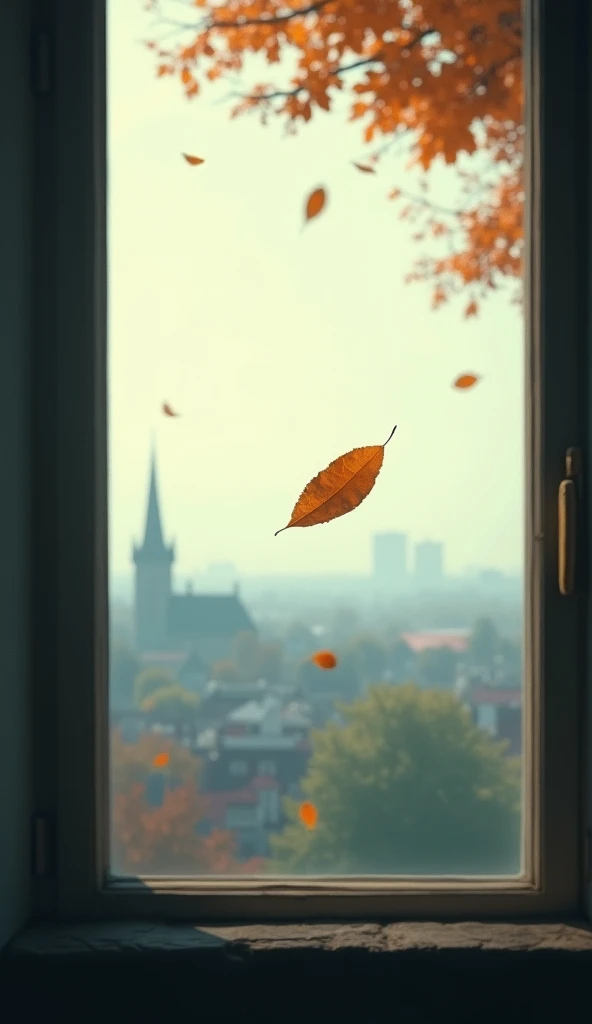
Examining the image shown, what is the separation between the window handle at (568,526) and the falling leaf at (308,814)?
0.52 m

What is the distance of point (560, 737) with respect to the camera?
1.52 meters

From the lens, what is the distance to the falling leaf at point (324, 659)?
157 cm

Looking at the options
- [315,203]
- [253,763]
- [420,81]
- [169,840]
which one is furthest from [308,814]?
[420,81]

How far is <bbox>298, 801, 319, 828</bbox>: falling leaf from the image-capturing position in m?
1.56

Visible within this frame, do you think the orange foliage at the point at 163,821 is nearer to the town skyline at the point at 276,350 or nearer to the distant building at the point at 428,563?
the town skyline at the point at 276,350

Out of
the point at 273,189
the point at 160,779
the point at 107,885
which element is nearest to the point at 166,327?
the point at 273,189

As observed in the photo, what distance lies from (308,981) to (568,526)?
764 millimetres

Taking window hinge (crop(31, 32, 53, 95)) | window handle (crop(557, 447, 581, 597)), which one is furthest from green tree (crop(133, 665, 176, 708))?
window hinge (crop(31, 32, 53, 95))

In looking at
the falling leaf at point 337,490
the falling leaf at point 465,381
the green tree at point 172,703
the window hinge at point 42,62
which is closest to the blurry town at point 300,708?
the green tree at point 172,703

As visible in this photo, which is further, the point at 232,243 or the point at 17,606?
the point at 232,243

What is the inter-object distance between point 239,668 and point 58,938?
474 mm

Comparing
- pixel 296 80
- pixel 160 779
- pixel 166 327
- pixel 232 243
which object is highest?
pixel 296 80

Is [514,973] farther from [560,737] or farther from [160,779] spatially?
[160,779]

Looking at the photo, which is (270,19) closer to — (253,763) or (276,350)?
(276,350)
